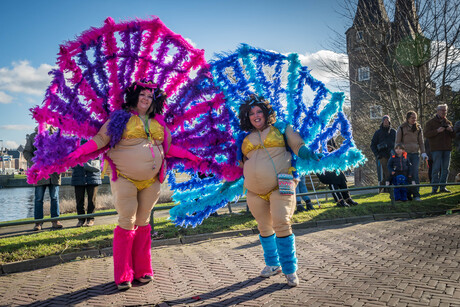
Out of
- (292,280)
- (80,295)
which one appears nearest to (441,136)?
(292,280)

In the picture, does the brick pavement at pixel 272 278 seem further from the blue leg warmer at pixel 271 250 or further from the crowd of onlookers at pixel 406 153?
the crowd of onlookers at pixel 406 153

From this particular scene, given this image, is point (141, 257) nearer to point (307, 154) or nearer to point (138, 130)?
point (138, 130)

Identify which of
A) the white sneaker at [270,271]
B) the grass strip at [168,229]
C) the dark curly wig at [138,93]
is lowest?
the white sneaker at [270,271]

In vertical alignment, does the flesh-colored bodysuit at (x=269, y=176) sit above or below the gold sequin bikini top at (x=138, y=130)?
below

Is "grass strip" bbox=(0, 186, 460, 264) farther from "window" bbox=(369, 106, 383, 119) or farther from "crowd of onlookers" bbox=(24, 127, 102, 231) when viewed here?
"window" bbox=(369, 106, 383, 119)

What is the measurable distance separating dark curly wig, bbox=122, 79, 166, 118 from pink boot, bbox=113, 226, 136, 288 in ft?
4.45

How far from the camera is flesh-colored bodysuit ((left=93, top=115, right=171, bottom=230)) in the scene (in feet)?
12.0

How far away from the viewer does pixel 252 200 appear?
389cm

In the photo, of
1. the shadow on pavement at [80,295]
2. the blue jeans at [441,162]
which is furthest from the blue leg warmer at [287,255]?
the blue jeans at [441,162]

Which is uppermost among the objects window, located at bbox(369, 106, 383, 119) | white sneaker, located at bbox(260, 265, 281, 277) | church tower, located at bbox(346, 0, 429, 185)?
church tower, located at bbox(346, 0, 429, 185)

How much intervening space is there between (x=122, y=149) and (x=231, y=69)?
1.70 m

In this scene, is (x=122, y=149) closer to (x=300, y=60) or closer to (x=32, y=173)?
(x=32, y=173)

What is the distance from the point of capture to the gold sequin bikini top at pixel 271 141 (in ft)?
12.6

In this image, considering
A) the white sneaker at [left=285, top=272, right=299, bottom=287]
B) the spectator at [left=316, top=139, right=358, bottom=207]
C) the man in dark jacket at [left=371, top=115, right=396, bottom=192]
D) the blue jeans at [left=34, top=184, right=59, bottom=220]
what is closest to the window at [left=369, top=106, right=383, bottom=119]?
the man in dark jacket at [left=371, top=115, right=396, bottom=192]
